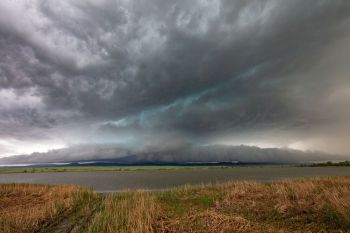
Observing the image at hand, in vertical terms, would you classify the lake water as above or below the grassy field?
below

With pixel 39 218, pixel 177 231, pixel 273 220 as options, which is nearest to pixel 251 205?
pixel 273 220

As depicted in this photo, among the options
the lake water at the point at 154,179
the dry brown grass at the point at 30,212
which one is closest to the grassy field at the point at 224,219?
the dry brown grass at the point at 30,212

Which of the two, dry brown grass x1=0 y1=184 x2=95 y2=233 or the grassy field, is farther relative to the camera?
dry brown grass x1=0 y1=184 x2=95 y2=233

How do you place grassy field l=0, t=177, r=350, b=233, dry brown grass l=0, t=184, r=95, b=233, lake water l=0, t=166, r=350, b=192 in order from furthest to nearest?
lake water l=0, t=166, r=350, b=192, dry brown grass l=0, t=184, r=95, b=233, grassy field l=0, t=177, r=350, b=233

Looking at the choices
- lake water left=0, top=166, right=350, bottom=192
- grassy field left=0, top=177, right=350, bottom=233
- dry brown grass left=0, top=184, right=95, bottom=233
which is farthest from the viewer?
lake water left=0, top=166, right=350, bottom=192

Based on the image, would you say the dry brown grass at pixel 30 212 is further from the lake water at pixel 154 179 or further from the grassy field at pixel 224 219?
the lake water at pixel 154 179

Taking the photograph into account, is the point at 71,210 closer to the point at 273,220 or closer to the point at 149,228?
the point at 149,228

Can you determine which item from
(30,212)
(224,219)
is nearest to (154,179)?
(30,212)

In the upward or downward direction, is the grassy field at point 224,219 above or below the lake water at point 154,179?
above

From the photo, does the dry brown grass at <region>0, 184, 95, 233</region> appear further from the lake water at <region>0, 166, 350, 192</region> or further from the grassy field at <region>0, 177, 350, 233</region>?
the lake water at <region>0, 166, 350, 192</region>

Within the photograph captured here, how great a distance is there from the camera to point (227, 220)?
12.2m

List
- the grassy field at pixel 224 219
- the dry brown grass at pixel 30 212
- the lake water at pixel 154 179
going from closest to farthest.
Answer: the grassy field at pixel 224 219
the dry brown grass at pixel 30 212
the lake water at pixel 154 179

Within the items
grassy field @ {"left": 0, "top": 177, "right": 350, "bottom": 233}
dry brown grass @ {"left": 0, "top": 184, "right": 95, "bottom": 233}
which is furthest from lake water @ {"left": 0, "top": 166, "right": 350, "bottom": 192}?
grassy field @ {"left": 0, "top": 177, "right": 350, "bottom": 233}

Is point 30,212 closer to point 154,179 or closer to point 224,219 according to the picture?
point 224,219
